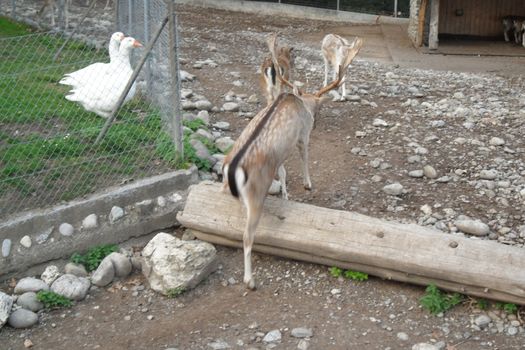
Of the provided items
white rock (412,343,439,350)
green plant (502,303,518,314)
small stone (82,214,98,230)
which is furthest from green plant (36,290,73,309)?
green plant (502,303,518,314)

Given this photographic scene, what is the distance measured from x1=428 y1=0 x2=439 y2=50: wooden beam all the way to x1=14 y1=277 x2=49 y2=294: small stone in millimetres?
10895

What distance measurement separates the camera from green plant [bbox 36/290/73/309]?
591cm

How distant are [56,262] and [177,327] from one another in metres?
1.46

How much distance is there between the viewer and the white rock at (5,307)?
5594mm

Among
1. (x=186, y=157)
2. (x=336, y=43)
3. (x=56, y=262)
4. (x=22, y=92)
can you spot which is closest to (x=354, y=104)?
(x=336, y=43)

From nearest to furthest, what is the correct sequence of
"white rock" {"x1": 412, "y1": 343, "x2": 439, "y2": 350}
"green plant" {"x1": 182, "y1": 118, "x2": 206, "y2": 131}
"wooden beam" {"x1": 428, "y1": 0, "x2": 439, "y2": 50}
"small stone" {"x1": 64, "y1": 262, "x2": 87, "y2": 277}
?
"white rock" {"x1": 412, "y1": 343, "x2": 439, "y2": 350}
"small stone" {"x1": 64, "y1": 262, "x2": 87, "y2": 277}
"green plant" {"x1": 182, "y1": 118, "x2": 206, "y2": 131}
"wooden beam" {"x1": 428, "y1": 0, "x2": 439, "y2": 50}

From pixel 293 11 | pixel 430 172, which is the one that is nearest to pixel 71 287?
pixel 430 172

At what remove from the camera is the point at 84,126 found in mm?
8164

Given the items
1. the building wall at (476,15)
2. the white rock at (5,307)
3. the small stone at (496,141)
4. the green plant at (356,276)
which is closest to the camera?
the white rock at (5,307)

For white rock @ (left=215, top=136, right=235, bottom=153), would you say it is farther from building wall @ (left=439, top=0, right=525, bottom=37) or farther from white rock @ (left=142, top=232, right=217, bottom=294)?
building wall @ (left=439, top=0, right=525, bottom=37)

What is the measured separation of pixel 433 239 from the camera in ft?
19.4

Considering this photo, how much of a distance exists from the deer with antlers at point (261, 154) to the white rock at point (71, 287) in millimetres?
1335

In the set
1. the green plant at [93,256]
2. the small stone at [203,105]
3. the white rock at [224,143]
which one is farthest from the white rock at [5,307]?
the small stone at [203,105]

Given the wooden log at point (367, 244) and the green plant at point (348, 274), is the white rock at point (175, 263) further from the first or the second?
the green plant at point (348, 274)
